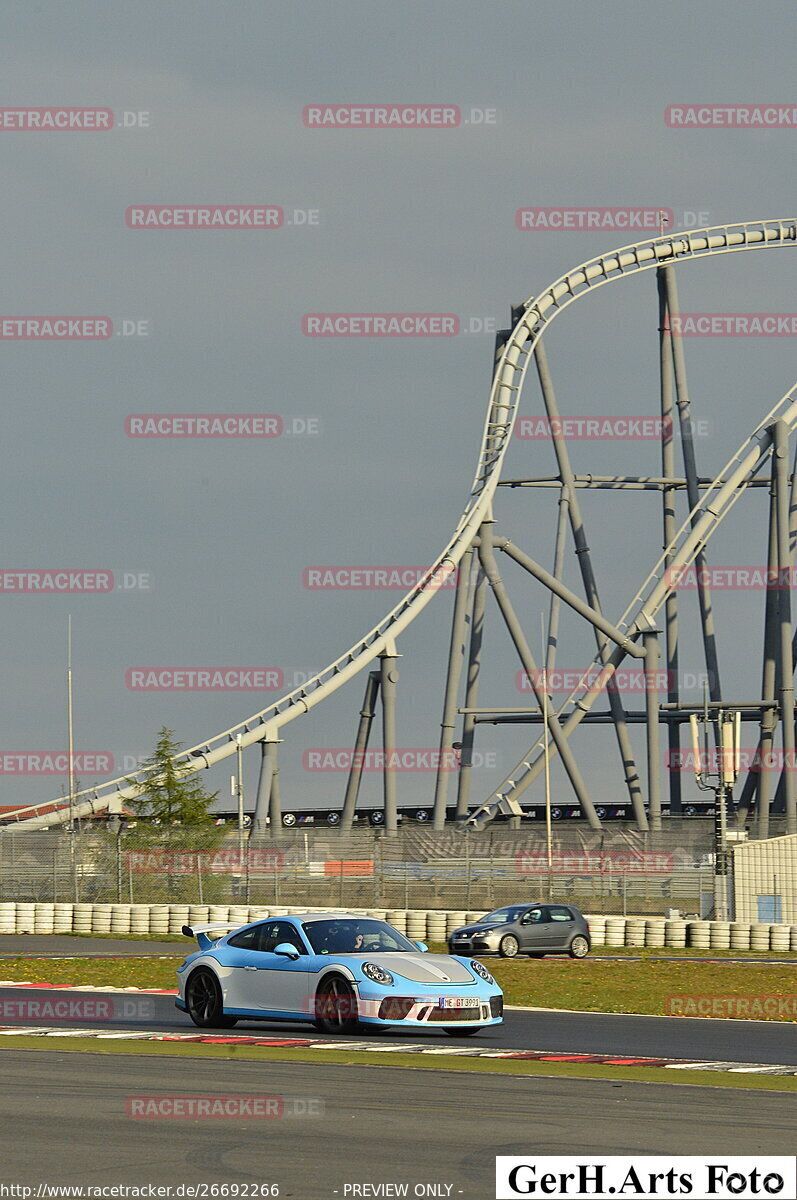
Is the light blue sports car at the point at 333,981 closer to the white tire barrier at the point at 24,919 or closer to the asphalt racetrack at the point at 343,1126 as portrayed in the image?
the asphalt racetrack at the point at 343,1126

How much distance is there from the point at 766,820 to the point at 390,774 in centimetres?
1390

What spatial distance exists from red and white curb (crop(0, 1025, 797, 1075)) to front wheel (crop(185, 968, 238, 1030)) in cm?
56

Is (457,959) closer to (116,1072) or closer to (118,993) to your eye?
(116,1072)

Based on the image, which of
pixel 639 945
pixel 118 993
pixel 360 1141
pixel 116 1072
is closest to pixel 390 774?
pixel 639 945

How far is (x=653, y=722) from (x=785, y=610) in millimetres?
5430

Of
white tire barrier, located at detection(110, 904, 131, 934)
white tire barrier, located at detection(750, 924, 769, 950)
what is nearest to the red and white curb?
white tire barrier, located at detection(750, 924, 769, 950)

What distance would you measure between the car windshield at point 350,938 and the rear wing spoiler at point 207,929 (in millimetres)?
1222

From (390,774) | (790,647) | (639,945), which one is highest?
(790,647)

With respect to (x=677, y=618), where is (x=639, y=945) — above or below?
below

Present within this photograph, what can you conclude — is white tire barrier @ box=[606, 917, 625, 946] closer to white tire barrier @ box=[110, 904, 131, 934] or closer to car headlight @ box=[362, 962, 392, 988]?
white tire barrier @ box=[110, 904, 131, 934]

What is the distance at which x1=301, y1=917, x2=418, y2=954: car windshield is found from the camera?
57.2 ft

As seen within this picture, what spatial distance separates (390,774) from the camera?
52.6 meters

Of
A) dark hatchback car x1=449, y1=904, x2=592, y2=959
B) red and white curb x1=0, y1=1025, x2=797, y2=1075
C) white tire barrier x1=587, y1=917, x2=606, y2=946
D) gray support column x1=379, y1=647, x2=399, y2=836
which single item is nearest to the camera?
red and white curb x1=0, y1=1025, x2=797, y2=1075

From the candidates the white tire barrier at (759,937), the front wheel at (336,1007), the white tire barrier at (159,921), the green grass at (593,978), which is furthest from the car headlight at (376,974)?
the white tire barrier at (159,921)
